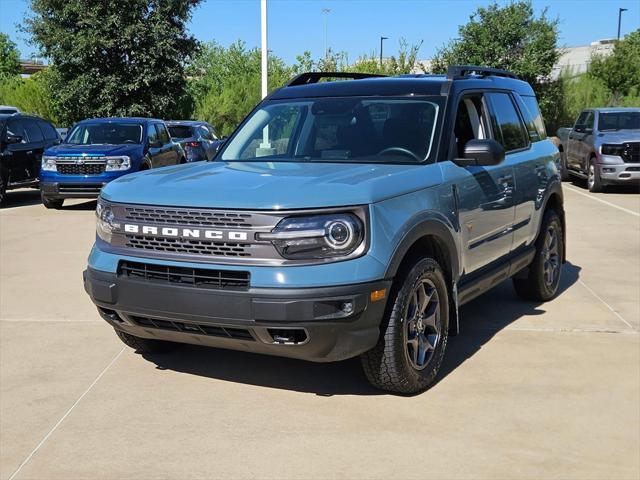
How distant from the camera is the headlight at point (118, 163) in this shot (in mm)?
13656

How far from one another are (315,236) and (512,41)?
2567 centimetres

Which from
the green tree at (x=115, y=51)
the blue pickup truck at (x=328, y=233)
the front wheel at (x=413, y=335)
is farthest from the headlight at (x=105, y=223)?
the green tree at (x=115, y=51)

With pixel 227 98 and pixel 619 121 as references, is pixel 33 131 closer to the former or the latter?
pixel 619 121

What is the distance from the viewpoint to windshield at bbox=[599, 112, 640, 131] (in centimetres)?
1752

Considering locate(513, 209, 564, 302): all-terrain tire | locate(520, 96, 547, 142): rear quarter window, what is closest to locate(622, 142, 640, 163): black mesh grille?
locate(520, 96, 547, 142): rear quarter window

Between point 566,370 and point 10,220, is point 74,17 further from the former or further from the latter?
point 566,370

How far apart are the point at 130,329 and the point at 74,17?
77.2 feet

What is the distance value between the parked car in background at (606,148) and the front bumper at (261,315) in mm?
13798

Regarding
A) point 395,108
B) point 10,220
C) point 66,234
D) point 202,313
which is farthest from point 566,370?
point 10,220

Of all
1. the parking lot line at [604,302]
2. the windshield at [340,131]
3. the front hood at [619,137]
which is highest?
the windshield at [340,131]

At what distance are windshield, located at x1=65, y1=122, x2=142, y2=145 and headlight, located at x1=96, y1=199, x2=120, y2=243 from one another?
10.4 meters

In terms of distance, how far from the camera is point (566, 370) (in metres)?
5.01

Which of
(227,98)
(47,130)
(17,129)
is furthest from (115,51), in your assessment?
(17,129)

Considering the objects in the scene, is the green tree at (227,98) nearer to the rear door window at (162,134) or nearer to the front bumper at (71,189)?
the rear door window at (162,134)
